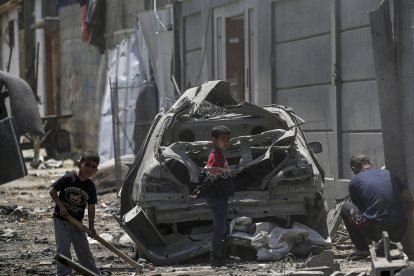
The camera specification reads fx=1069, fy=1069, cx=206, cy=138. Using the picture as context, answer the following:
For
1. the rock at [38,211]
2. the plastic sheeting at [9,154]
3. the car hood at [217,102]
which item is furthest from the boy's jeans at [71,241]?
the rock at [38,211]

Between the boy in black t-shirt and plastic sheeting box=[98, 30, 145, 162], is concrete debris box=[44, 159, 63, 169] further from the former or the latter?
the boy in black t-shirt

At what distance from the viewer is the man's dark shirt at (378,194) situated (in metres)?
10.2

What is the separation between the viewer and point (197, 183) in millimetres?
10336

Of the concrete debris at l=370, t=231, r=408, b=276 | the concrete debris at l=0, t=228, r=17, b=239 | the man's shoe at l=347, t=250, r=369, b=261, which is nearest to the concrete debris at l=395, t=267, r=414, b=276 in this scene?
the concrete debris at l=370, t=231, r=408, b=276

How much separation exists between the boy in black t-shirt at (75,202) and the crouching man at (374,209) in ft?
9.44

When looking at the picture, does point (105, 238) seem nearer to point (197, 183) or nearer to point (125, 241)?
point (125, 241)

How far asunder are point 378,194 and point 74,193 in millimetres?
3111

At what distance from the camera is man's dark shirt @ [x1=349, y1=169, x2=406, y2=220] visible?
10180mm

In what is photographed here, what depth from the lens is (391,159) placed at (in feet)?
34.9

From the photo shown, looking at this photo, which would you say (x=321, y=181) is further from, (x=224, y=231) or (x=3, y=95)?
(x=3, y=95)

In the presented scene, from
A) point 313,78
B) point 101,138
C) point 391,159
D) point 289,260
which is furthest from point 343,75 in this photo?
point 101,138

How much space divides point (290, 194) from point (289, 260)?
2.18 ft

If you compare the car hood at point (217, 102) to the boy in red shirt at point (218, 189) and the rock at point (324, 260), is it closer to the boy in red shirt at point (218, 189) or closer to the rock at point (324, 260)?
the boy in red shirt at point (218, 189)

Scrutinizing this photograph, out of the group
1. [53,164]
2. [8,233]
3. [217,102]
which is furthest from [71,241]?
[53,164]
